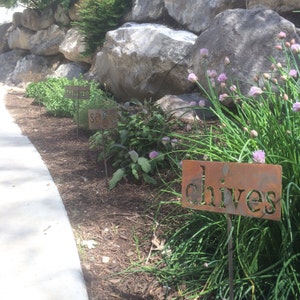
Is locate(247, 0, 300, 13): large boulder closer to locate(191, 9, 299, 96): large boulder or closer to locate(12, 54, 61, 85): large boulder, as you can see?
locate(191, 9, 299, 96): large boulder

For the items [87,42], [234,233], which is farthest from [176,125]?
[87,42]

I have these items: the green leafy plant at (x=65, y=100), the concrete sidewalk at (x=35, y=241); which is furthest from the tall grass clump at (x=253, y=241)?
the green leafy plant at (x=65, y=100)

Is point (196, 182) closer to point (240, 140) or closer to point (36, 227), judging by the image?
point (240, 140)

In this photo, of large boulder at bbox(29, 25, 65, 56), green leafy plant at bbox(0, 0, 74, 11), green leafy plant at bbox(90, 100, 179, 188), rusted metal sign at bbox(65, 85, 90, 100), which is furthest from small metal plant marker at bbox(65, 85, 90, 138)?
green leafy plant at bbox(0, 0, 74, 11)

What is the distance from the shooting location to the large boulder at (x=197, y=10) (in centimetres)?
667

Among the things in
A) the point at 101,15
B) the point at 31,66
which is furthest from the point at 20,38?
the point at 101,15

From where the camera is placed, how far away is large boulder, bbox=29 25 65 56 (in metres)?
13.8

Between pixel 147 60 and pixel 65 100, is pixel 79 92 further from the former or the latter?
pixel 65 100

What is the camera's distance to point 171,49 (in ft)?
21.7

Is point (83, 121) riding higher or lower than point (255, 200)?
lower

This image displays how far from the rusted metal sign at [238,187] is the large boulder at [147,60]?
4.55 metres

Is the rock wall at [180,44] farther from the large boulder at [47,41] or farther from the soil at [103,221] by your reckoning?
the soil at [103,221]

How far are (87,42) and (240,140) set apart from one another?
839 cm

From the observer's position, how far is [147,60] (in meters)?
6.88
